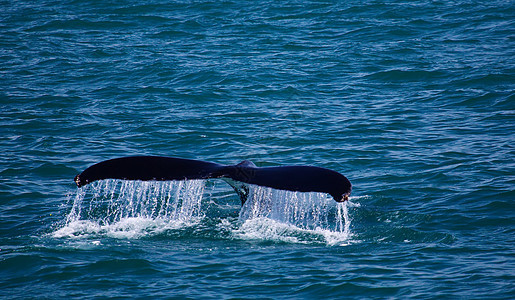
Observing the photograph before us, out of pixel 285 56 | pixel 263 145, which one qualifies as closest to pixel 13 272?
pixel 263 145

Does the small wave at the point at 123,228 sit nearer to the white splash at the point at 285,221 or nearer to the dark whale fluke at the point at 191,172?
the white splash at the point at 285,221

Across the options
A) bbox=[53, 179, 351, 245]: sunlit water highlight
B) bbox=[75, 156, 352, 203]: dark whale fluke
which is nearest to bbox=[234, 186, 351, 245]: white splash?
bbox=[53, 179, 351, 245]: sunlit water highlight

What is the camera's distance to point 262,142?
15.7 m

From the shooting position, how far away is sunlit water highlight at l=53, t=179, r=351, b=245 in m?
10.5

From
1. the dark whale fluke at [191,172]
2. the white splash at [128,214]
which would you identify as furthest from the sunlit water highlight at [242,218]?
the dark whale fluke at [191,172]

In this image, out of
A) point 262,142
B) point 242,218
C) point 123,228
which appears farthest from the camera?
point 262,142

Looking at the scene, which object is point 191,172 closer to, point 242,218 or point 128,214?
point 242,218

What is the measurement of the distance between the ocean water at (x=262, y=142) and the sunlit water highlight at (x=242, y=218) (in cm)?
4

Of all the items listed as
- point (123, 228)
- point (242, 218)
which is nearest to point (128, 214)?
point (123, 228)

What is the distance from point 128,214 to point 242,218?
195cm

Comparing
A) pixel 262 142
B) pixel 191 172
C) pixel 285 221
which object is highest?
pixel 191 172

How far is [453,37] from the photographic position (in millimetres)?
22844

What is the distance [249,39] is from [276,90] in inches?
234

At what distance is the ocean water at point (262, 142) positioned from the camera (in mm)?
9195
